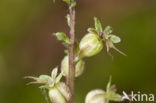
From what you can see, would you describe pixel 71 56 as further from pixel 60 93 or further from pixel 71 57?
pixel 60 93

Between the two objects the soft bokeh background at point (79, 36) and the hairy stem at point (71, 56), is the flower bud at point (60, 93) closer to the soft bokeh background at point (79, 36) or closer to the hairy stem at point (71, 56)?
the hairy stem at point (71, 56)

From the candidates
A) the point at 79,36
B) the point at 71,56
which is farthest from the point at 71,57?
the point at 79,36

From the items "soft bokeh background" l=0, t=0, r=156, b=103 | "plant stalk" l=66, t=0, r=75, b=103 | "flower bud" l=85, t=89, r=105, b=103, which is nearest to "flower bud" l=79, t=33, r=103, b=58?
"plant stalk" l=66, t=0, r=75, b=103

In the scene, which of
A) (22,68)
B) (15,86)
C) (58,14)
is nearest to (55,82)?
(15,86)

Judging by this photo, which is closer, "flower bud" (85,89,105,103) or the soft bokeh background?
"flower bud" (85,89,105,103)

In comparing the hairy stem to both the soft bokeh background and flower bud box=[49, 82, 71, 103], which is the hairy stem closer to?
flower bud box=[49, 82, 71, 103]

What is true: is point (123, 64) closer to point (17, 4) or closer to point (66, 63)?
point (17, 4)

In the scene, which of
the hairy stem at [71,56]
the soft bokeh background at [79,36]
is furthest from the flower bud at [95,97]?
the soft bokeh background at [79,36]
